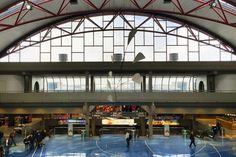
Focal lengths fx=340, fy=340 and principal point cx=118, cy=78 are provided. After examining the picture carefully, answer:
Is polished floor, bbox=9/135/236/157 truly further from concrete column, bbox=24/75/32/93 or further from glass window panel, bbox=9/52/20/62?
glass window panel, bbox=9/52/20/62

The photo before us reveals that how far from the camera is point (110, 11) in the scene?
146ft

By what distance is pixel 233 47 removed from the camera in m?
45.0

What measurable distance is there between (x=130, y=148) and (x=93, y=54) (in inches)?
708

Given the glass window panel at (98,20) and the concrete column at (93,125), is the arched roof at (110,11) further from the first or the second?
the concrete column at (93,125)

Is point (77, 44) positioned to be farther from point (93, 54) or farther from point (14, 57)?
point (14, 57)

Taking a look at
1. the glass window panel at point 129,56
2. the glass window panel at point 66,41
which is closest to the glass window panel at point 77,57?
the glass window panel at point 66,41

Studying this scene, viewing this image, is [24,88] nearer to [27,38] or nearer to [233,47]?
[27,38]

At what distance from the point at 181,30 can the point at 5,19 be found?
2260 centimetres

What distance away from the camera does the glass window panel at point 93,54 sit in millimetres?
45125

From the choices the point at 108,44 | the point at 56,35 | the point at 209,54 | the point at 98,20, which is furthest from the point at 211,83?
the point at 56,35

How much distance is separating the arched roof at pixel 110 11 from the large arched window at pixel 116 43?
1018 mm

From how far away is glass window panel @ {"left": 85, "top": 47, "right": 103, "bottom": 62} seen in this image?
148 feet

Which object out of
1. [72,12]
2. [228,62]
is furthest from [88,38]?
[228,62]

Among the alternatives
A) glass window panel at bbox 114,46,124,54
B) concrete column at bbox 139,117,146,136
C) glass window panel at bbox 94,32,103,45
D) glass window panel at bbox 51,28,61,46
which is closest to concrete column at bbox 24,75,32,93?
glass window panel at bbox 51,28,61,46
